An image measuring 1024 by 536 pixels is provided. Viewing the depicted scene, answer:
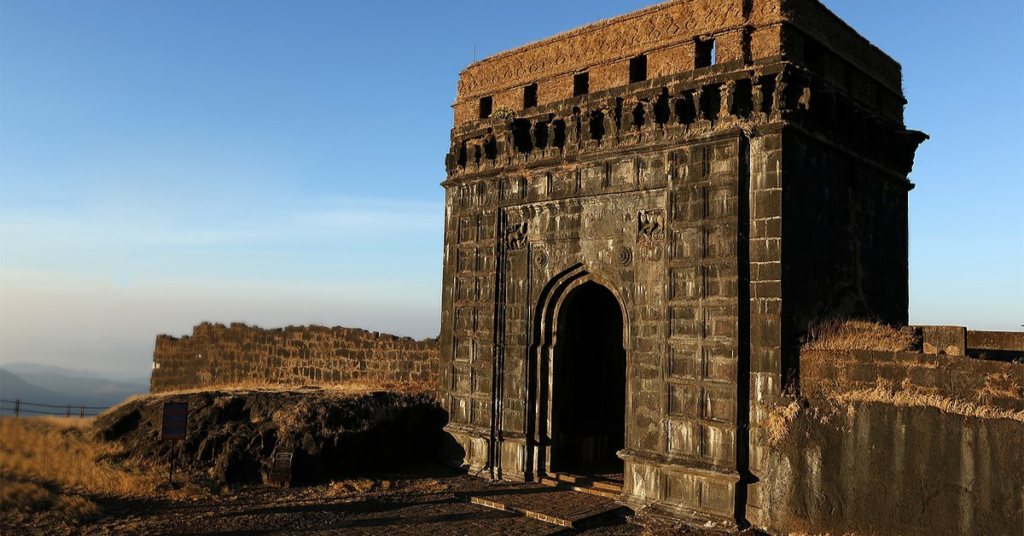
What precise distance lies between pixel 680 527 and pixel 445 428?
536 cm

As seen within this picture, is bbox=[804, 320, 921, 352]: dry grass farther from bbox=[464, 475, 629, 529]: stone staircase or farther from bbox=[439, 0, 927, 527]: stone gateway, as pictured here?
bbox=[464, 475, 629, 529]: stone staircase

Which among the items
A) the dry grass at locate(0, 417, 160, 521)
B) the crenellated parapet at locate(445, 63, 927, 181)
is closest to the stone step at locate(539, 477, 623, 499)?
the crenellated parapet at locate(445, 63, 927, 181)

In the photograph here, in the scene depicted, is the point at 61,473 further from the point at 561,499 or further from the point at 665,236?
the point at 665,236

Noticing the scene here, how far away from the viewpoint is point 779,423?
388 inches

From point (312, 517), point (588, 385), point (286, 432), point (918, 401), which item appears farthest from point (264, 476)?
point (918, 401)

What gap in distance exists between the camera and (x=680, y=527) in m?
10.2

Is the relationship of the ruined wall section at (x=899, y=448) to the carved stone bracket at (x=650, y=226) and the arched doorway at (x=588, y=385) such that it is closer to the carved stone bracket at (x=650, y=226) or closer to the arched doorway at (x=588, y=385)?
the carved stone bracket at (x=650, y=226)

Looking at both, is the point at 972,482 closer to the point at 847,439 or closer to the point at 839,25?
the point at 847,439

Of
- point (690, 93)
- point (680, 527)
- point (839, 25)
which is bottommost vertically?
point (680, 527)

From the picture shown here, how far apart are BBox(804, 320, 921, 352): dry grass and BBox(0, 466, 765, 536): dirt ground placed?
9.76 feet

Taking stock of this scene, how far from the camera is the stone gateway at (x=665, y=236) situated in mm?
10359

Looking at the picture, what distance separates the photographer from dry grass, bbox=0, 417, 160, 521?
1000cm

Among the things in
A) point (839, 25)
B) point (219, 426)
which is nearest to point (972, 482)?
point (839, 25)

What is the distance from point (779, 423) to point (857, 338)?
5.02 ft
